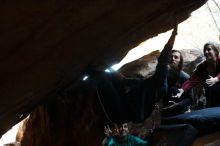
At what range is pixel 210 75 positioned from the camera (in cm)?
542

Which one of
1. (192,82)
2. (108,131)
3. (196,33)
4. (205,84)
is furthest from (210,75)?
(196,33)

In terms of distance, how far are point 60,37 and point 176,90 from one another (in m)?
2.47

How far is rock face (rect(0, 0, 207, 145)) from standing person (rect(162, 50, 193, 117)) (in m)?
0.59

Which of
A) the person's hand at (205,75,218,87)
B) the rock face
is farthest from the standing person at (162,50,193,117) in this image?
the person's hand at (205,75,218,87)

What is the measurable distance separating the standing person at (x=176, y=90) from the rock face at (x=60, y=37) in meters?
0.59

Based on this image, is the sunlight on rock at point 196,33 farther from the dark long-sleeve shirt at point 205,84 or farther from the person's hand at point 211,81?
the person's hand at point 211,81

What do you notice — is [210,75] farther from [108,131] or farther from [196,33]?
[196,33]

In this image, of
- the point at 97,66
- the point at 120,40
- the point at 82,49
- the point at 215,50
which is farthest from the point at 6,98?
the point at 215,50

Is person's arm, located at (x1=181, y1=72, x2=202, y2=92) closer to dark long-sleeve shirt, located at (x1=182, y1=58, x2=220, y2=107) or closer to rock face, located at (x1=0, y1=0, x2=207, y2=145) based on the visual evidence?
dark long-sleeve shirt, located at (x1=182, y1=58, x2=220, y2=107)

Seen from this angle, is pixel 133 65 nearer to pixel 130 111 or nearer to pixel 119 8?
pixel 130 111

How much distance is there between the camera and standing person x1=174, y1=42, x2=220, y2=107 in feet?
17.4

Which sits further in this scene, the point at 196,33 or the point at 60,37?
the point at 196,33

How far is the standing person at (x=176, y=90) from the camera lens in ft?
19.3

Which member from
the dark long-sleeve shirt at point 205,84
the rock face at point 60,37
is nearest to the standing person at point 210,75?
the dark long-sleeve shirt at point 205,84
